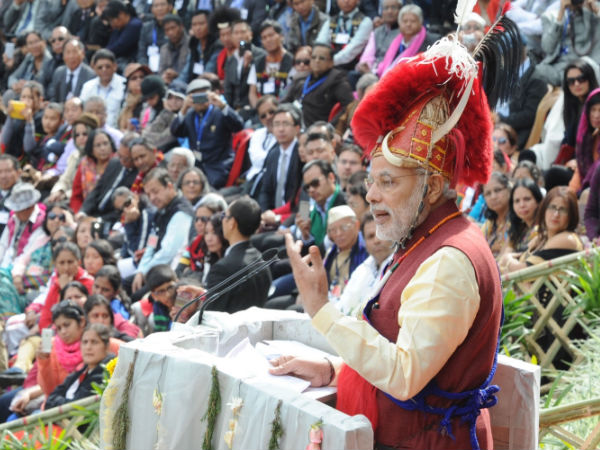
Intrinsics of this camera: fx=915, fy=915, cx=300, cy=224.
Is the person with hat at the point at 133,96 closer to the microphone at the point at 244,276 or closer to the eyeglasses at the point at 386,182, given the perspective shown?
the microphone at the point at 244,276

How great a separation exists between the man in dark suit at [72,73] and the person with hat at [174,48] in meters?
1.17

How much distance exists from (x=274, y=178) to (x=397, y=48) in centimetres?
205

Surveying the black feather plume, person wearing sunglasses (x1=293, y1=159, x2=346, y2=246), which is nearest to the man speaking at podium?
the black feather plume

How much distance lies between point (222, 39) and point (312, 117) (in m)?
2.55

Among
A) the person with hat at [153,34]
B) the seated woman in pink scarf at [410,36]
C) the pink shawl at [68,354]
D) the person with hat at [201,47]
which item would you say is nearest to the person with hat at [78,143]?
the person with hat at [201,47]

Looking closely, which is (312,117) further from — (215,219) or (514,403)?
(514,403)

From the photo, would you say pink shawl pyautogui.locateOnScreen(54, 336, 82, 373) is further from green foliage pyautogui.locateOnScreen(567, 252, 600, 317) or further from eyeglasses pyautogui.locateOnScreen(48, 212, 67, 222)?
green foliage pyautogui.locateOnScreen(567, 252, 600, 317)

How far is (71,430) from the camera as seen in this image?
4.80 m

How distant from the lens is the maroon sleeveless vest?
2.48 m

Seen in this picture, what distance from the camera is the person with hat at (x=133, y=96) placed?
11828 millimetres

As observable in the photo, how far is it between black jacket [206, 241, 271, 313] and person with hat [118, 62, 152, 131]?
616 cm

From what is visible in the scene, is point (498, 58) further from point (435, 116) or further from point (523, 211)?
point (523, 211)

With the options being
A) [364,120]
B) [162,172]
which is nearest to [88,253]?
[162,172]

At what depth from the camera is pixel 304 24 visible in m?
11.2
